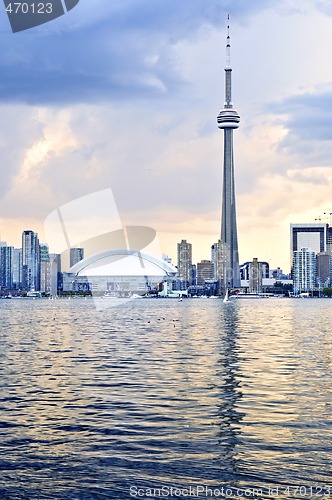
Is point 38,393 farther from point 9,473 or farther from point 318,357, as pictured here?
point 318,357

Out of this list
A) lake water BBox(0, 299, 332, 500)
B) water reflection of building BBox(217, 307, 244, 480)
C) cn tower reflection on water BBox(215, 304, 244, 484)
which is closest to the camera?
lake water BBox(0, 299, 332, 500)

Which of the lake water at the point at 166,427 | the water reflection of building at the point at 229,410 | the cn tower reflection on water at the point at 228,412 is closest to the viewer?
the lake water at the point at 166,427

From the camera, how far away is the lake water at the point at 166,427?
17.4 meters

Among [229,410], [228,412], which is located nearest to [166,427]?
[228,412]

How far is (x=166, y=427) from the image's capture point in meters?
23.3

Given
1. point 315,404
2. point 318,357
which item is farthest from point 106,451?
point 318,357

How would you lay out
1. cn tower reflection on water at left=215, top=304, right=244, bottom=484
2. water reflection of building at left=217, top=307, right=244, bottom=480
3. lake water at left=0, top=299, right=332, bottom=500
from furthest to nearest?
water reflection of building at left=217, top=307, right=244, bottom=480
cn tower reflection on water at left=215, top=304, right=244, bottom=484
lake water at left=0, top=299, right=332, bottom=500

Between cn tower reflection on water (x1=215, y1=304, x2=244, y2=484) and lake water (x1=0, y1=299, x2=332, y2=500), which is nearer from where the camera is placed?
lake water (x1=0, y1=299, x2=332, y2=500)

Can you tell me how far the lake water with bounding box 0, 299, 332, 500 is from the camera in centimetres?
1744

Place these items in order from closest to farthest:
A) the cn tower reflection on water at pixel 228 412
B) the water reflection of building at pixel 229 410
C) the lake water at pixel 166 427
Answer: the lake water at pixel 166 427, the cn tower reflection on water at pixel 228 412, the water reflection of building at pixel 229 410

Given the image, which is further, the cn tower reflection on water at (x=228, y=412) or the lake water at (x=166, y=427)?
the cn tower reflection on water at (x=228, y=412)

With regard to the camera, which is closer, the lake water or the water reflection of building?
the lake water

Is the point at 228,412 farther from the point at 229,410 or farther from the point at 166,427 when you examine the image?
the point at 166,427

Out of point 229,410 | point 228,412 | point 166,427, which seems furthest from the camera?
point 229,410
